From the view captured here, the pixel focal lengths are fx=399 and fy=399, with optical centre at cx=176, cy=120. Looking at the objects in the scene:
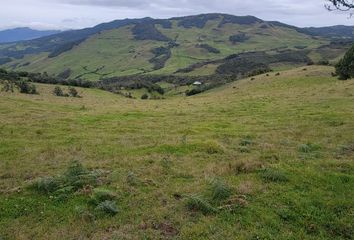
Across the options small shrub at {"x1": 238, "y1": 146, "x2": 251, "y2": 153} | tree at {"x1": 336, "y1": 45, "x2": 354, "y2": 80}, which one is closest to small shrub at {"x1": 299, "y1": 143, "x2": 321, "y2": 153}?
small shrub at {"x1": 238, "y1": 146, "x2": 251, "y2": 153}

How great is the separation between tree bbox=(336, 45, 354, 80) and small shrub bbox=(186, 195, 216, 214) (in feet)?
166

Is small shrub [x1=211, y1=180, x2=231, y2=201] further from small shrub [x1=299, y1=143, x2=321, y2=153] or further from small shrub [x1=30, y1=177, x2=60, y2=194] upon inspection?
small shrub [x1=299, y1=143, x2=321, y2=153]

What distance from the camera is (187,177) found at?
1483 centimetres

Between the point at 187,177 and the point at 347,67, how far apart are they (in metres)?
48.8

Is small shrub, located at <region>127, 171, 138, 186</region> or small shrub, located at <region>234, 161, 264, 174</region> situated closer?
small shrub, located at <region>127, 171, 138, 186</region>

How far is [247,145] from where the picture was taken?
2031 cm

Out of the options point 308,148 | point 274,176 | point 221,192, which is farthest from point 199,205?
point 308,148

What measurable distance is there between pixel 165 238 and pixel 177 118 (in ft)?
72.5

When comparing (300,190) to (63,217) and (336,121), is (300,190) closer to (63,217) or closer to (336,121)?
(63,217)

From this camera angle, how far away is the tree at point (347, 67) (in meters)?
56.0

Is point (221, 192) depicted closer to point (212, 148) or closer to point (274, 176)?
point (274, 176)

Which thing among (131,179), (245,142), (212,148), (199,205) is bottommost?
(245,142)

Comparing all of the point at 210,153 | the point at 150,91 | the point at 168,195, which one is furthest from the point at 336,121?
the point at 150,91

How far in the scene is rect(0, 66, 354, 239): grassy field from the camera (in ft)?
35.4
